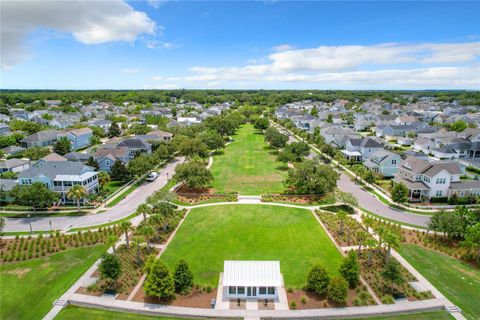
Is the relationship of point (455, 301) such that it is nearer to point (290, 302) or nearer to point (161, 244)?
point (290, 302)

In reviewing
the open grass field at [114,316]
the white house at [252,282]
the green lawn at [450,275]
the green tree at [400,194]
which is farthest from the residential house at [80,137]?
the green lawn at [450,275]

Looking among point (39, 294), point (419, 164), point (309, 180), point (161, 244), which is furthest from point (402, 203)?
point (39, 294)

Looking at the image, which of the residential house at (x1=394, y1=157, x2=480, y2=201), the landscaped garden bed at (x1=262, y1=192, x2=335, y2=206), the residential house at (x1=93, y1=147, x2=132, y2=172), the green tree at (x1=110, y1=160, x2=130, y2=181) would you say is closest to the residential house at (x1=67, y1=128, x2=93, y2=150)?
the residential house at (x1=93, y1=147, x2=132, y2=172)

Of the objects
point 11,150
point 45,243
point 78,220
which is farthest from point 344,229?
point 11,150

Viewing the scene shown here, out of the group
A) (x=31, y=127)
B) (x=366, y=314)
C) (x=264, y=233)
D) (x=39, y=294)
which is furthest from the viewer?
(x=31, y=127)

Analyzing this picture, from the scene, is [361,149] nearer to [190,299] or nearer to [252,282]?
[252,282]

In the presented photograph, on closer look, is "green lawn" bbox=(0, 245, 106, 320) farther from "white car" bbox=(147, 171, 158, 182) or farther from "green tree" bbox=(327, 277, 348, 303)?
"white car" bbox=(147, 171, 158, 182)
